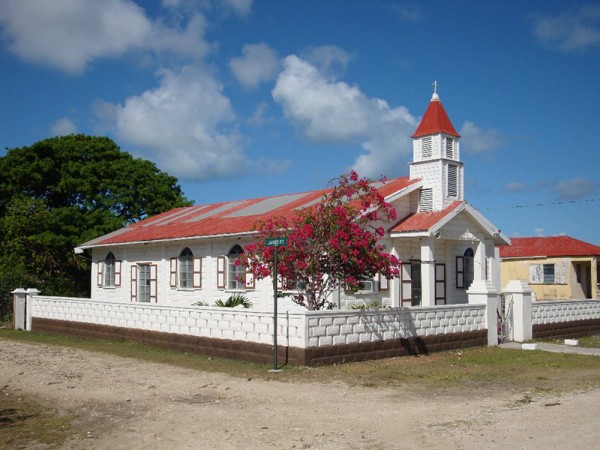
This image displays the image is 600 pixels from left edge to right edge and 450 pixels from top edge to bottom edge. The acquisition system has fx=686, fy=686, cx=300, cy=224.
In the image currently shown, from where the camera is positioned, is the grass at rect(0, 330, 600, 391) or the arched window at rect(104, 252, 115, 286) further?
the arched window at rect(104, 252, 115, 286)

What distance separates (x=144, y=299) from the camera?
2609cm

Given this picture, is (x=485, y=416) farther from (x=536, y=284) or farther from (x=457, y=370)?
(x=536, y=284)

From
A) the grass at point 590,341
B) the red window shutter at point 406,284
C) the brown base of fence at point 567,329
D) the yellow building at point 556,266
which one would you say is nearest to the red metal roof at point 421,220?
the red window shutter at point 406,284

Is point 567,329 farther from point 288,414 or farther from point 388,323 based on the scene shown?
point 288,414

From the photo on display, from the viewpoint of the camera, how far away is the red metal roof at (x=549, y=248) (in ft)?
107

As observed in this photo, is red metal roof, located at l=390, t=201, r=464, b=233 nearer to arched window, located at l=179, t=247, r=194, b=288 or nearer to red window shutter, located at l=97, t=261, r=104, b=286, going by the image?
arched window, located at l=179, t=247, r=194, b=288

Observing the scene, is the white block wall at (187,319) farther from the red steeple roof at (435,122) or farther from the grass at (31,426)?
the red steeple roof at (435,122)

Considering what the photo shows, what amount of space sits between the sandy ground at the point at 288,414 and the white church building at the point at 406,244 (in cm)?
812

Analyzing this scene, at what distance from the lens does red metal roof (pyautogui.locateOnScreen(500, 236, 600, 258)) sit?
3259 centimetres

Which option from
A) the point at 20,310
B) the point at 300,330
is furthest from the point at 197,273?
the point at 300,330

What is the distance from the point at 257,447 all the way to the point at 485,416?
3.11 metres

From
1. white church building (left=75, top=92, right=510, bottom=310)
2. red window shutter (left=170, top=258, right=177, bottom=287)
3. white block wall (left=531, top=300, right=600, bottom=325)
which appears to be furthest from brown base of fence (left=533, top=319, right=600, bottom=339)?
red window shutter (left=170, top=258, right=177, bottom=287)

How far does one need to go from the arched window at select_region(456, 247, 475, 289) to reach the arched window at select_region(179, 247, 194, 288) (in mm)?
9098

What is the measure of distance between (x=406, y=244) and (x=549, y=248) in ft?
50.9
